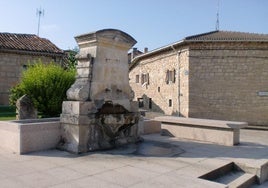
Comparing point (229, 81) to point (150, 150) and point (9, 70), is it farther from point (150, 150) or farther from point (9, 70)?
point (9, 70)

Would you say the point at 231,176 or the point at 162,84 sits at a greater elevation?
the point at 162,84

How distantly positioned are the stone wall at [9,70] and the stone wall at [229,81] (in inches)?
483

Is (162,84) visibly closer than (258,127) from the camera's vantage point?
No

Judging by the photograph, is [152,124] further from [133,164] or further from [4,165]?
[4,165]

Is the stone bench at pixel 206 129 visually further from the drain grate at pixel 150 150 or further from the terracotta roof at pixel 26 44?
the terracotta roof at pixel 26 44

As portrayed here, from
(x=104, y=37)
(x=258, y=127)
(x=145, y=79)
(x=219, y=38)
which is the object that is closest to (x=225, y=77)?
(x=219, y=38)

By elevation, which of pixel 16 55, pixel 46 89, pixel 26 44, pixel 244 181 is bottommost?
pixel 244 181

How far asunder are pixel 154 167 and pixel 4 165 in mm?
2702

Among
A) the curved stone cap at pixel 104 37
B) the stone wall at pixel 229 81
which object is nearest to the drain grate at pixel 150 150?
the curved stone cap at pixel 104 37

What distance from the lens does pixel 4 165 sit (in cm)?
522

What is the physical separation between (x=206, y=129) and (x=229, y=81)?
849 centimetres

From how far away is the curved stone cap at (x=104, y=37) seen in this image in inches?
262

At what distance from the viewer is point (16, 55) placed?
20641mm

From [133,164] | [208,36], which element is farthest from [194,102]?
[133,164]
